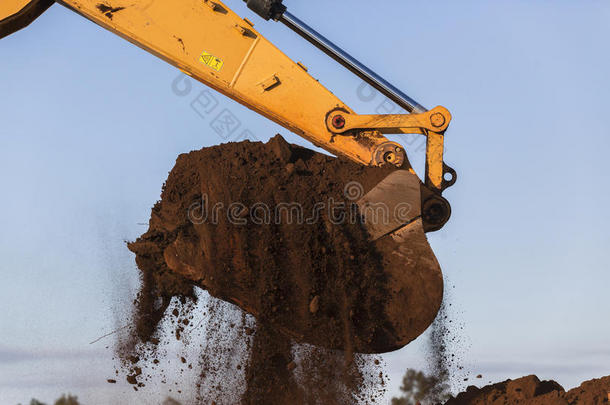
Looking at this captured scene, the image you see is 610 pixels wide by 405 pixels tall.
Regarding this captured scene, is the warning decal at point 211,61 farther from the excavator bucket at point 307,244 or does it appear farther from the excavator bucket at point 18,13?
the excavator bucket at point 18,13

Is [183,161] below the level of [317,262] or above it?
above

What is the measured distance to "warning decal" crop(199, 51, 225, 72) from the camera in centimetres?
529

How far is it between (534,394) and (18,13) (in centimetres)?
563

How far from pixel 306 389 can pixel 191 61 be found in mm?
2852

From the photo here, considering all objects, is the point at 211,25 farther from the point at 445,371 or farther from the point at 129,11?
the point at 445,371

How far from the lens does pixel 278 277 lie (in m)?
4.82

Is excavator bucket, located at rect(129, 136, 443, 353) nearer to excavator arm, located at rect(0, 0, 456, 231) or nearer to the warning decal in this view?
excavator arm, located at rect(0, 0, 456, 231)

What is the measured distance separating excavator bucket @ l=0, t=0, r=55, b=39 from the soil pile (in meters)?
5.19

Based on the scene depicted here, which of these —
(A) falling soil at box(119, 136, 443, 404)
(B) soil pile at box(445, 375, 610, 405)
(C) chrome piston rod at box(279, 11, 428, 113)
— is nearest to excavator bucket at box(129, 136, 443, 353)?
(A) falling soil at box(119, 136, 443, 404)

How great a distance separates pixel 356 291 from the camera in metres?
4.88

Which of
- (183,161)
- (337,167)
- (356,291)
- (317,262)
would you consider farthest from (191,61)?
(356,291)

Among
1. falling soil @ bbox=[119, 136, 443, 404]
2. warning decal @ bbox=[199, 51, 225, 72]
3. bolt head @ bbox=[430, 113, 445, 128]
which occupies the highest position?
warning decal @ bbox=[199, 51, 225, 72]

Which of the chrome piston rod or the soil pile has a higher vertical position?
the chrome piston rod

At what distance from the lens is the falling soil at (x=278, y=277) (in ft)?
15.8
